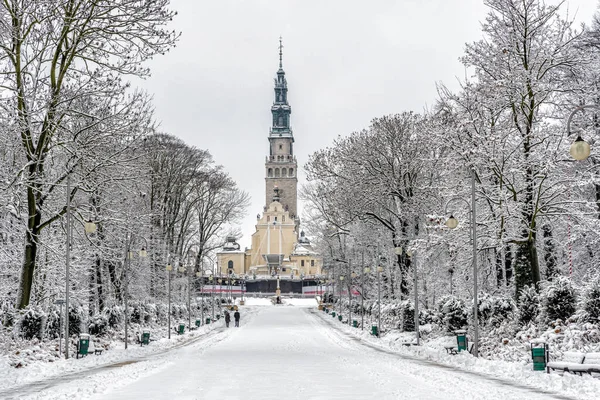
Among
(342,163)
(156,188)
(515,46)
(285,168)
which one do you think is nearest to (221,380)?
(515,46)

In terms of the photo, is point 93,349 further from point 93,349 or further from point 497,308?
point 497,308

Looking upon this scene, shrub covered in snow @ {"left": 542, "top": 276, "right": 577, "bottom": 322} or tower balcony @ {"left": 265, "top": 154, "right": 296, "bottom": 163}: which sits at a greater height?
tower balcony @ {"left": 265, "top": 154, "right": 296, "bottom": 163}

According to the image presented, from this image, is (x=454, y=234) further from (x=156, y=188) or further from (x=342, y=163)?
(x=156, y=188)

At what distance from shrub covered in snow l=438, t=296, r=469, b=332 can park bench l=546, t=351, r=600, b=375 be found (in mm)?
12704

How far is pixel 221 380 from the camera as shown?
17.6 metres

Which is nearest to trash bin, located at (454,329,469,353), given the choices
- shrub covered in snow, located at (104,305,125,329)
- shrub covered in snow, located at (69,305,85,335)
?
shrub covered in snow, located at (69,305,85,335)

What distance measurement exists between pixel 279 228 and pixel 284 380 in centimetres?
13499

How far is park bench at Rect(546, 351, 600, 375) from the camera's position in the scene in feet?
54.3

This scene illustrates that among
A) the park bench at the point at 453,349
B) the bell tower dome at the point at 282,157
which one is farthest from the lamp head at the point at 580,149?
the bell tower dome at the point at 282,157

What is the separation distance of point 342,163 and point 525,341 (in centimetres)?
1992

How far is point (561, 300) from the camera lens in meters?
23.7

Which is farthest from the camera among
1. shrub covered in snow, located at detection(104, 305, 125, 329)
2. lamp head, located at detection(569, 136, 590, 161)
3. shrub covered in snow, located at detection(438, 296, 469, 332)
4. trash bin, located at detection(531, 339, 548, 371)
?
shrub covered in snow, located at detection(104, 305, 125, 329)

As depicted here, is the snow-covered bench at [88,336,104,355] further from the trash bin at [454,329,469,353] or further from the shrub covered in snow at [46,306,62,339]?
the trash bin at [454,329,469,353]

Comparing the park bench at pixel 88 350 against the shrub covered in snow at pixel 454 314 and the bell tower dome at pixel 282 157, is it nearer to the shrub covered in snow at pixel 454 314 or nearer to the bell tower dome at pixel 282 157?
the shrub covered in snow at pixel 454 314
